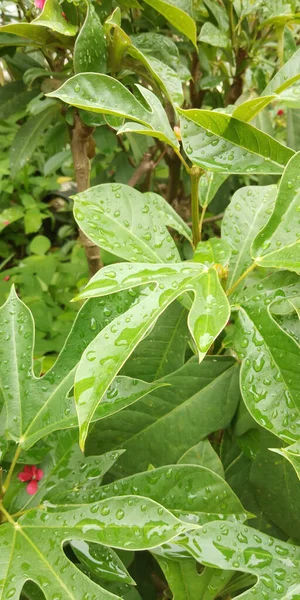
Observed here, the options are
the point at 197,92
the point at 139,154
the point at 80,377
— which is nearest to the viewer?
the point at 80,377

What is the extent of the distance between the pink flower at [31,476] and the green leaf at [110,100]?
41 centimetres

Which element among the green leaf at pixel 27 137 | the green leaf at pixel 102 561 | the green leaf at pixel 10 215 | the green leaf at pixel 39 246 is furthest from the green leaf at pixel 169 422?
the green leaf at pixel 10 215

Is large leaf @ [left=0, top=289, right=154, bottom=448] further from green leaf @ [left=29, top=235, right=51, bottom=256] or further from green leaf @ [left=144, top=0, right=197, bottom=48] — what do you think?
green leaf @ [left=29, top=235, right=51, bottom=256]

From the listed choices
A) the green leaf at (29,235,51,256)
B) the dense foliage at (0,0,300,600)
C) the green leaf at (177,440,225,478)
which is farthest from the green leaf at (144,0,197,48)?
the green leaf at (29,235,51,256)

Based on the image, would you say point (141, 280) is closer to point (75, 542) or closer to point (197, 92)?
point (75, 542)

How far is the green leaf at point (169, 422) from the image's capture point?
61cm

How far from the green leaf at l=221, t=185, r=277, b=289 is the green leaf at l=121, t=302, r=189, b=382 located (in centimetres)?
9

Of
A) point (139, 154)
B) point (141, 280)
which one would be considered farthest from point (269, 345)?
point (139, 154)

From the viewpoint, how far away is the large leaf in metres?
0.52

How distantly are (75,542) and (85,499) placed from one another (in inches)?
1.9

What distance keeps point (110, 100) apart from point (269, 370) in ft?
1.11

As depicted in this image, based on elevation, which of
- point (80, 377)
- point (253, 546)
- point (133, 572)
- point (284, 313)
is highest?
point (80, 377)

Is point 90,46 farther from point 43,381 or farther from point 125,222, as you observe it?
point 43,381

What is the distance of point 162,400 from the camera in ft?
2.02
